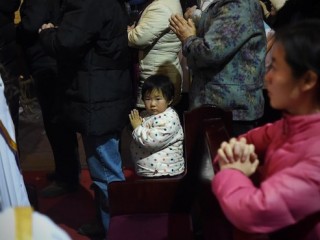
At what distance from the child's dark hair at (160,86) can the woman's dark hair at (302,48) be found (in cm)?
130

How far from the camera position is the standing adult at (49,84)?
283cm

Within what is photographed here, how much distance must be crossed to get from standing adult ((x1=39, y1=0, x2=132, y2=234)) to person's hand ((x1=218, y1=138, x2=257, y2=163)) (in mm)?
1121

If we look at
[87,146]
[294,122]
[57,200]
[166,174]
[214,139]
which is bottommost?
[57,200]

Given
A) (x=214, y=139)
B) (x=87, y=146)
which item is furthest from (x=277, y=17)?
(x=87, y=146)

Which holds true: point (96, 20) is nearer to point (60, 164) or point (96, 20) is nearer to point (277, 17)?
point (277, 17)

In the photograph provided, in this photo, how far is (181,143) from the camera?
2.63 m

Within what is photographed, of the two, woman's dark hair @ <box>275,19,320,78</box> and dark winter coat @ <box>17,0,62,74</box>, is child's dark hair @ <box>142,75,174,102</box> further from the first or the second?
woman's dark hair @ <box>275,19,320,78</box>

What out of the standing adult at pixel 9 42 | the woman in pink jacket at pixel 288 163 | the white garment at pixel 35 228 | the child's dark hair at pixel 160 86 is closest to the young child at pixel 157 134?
the child's dark hair at pixel 160 86

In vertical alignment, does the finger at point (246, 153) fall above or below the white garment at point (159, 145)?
above

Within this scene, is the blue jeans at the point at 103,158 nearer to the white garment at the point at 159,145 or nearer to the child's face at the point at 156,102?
the white garment at the point at 159,145

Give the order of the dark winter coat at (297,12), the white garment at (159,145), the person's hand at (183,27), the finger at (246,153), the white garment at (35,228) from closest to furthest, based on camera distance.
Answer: the white garment at (35,228) → the finger at (246,153) → the dark winter coat at (297,12) → the person's hand at (183,27) → the white garment at (159,145)

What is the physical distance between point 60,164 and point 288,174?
2.32 meters

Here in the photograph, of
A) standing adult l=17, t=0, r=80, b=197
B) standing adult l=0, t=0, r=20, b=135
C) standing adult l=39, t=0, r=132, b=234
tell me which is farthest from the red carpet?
standing adult l=0, t=0, r=20, b=135

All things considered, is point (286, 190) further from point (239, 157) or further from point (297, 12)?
point (297, 12)
